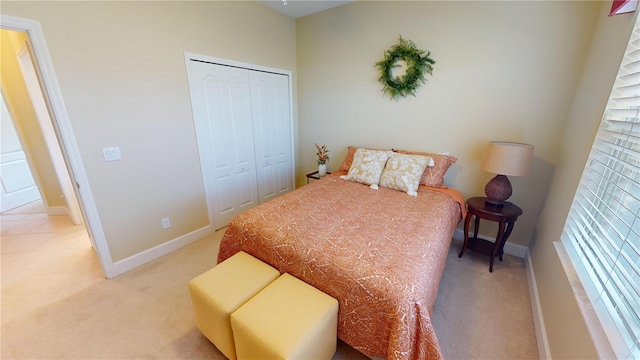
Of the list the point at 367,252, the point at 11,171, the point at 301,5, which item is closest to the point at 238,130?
the point at 301,5

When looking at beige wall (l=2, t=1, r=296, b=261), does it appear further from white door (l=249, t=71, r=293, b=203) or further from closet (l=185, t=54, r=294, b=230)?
white door (l=249, t=71, r=293, b=203)

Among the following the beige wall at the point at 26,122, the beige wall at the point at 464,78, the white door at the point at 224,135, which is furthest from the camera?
the beige wall at the point at 26,122

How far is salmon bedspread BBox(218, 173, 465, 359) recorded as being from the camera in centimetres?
116

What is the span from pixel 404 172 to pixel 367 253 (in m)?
1.33

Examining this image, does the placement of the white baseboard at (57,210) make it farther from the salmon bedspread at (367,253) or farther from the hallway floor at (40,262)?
the salmon bedspread at (367,253)

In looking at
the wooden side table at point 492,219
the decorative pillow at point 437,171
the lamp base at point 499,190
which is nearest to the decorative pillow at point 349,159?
the decorative pillow at point 437,171

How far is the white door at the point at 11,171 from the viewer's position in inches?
137

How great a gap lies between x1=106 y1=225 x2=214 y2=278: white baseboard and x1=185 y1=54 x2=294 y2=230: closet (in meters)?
0.20

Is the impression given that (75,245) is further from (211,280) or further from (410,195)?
(410,195)

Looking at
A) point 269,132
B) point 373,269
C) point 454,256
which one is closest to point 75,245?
point 269,132

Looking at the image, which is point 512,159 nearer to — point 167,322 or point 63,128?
point 167,322

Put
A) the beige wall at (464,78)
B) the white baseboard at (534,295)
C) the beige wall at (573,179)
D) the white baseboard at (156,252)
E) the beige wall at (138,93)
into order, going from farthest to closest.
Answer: the white baseboard at (156,252) < the beige wall at (464,78) < the beige wall at (138,93) < the white baseboard at (534,295) < the beige wall at (573,179)

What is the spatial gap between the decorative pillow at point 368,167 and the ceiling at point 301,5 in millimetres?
1876

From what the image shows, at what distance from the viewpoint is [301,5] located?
9.68 feet
